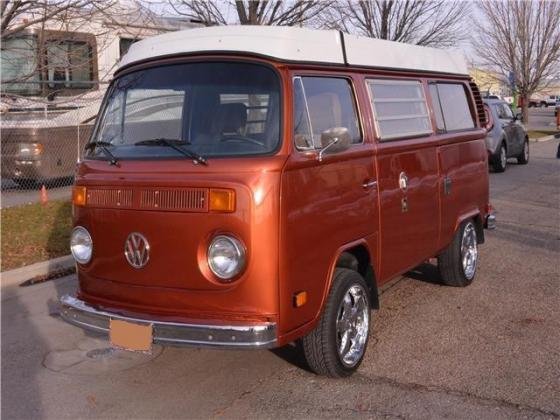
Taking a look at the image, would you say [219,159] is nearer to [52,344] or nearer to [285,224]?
[285,224]

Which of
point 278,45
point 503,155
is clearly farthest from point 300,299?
point 503,155

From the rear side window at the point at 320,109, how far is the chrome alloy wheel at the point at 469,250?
242 centimetres

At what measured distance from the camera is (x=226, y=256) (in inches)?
151

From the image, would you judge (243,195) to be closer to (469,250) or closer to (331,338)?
(331,338)

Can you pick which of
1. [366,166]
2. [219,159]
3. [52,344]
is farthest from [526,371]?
[52,344]

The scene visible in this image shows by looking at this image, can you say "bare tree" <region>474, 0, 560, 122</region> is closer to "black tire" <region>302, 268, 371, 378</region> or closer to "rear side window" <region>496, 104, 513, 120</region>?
"rear side window" <region>496, 104, 513, 120</region>

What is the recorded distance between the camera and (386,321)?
18.5ft

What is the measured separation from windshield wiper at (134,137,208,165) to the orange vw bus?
0.01 meters

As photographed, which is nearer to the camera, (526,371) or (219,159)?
(219,159)

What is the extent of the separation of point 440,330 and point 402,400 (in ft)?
4.61

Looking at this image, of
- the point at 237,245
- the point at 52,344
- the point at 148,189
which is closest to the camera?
the point at 237,245

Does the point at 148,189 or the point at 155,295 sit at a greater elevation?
the point at 148,189

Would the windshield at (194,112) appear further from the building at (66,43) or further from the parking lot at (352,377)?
the building at (66,43)

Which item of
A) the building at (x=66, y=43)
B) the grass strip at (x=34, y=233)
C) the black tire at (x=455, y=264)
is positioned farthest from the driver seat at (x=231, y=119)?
the building at (x=66, y=43)
